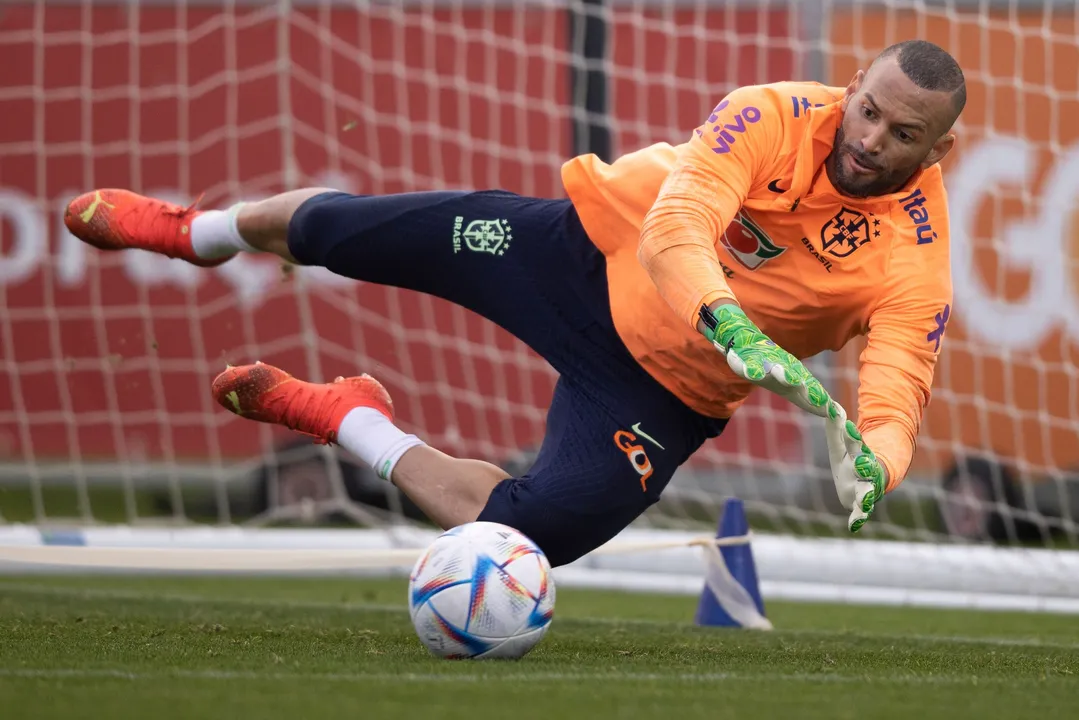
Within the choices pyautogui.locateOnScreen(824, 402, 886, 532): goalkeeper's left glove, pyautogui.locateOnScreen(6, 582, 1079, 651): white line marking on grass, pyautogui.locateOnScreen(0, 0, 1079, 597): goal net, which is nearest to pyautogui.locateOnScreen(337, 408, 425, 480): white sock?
pyautogui.locateOnScreen(6, 582, 1079, 651): white line marking on grass

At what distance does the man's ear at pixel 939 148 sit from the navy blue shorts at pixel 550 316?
957 millimetres

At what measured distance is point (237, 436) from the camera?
31.4 ft

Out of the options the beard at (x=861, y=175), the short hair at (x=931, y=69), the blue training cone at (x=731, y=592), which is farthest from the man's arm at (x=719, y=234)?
the blue training cone at (x=731, y=592)

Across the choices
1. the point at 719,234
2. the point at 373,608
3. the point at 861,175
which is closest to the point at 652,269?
the point at 719,234

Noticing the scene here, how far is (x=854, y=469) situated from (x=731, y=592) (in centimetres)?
182

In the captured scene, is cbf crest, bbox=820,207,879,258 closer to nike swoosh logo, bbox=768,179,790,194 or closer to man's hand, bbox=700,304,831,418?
nike swoosh logo, bbox=768,179,790,194

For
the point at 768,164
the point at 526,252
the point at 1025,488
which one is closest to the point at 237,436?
the point at 1025,488

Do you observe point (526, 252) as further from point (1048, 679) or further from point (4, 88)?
point (4, 88)

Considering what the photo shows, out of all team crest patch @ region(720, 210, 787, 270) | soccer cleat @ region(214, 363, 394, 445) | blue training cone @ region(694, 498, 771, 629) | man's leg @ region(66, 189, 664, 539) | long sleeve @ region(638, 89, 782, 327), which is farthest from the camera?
blue training cone @ region(694, 498, 771, 629)

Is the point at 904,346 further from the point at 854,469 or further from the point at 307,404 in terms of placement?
the point at 307,404

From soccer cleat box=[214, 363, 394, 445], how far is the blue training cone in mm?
1411

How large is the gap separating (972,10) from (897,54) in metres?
3.95

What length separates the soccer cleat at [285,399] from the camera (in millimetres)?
4617

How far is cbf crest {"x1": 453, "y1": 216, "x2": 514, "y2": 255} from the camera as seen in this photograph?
453 cm
